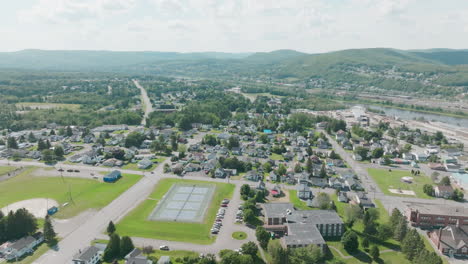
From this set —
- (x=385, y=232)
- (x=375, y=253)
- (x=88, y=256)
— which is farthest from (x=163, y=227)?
(x=385, y=232)

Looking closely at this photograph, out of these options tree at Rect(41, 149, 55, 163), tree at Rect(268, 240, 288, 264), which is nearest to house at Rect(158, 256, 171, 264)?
Answer: tree at Rect(268, 240, 288, 264)

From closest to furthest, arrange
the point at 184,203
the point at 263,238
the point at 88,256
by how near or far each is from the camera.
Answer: the point at 88,256 → the point at 263,238 → the point at 184,203

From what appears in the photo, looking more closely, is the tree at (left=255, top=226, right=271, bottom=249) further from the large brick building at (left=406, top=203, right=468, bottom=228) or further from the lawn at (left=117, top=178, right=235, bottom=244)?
the large brick building at (left=406, top=203, right=468, bottom=228)

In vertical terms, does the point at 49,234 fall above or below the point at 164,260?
above

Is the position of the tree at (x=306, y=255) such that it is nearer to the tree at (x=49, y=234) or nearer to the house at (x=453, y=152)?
the tree at (x=49, y=234)

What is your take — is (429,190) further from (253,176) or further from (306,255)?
(306,255)

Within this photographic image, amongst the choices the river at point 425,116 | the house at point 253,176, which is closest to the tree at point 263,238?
the house at point 253,176
